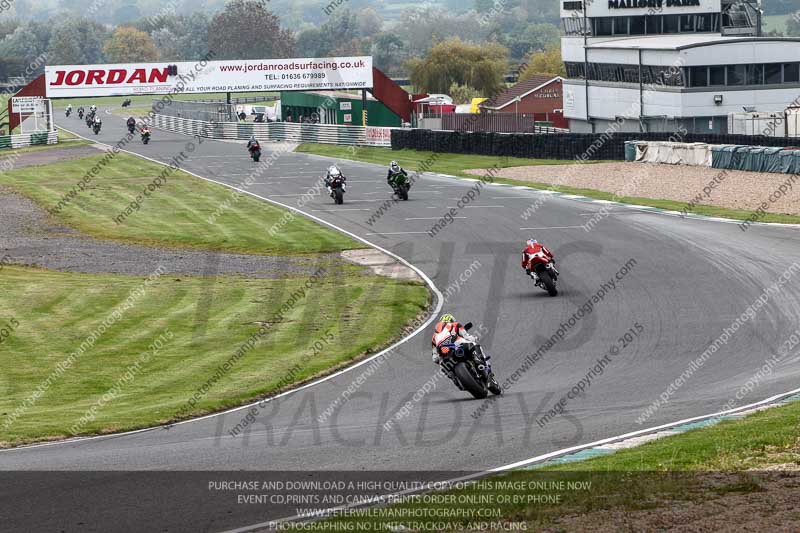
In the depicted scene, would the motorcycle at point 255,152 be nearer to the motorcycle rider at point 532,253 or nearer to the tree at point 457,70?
the motorcycle rider at point 532,253

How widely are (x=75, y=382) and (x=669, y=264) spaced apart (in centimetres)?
1507

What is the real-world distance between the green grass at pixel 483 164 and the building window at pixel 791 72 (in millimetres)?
22571

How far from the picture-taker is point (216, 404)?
17.1 metres

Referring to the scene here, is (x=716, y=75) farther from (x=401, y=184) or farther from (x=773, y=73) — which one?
(x=401, y=184)

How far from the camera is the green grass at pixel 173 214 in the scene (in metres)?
34.1

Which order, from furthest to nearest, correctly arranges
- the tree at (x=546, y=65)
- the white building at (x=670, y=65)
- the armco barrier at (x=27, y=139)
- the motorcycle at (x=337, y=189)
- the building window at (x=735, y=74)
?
1. the tree at (x=546, y=65)
2. the armco barrier at (x=27, y=139)
3. the building window at (x=735, y=74)
4. the white building at (x=670, y=65)
5. the motorcycle at (x=337, y=189)

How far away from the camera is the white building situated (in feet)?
221

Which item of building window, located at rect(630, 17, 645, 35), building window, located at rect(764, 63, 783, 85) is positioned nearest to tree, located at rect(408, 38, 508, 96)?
building window, located at rect(630, 17, 645, 35)

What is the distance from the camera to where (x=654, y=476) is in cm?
1077

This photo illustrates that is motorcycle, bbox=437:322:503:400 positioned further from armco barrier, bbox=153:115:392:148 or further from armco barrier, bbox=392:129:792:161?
armco barrier, bbox=153:115:392:148

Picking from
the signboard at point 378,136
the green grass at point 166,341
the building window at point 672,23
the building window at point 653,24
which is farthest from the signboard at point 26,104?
the green grass at point 166,341

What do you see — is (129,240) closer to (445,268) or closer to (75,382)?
(445,268)

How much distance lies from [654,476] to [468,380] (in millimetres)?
5649

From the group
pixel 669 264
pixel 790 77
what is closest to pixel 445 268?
pixel 669 264
